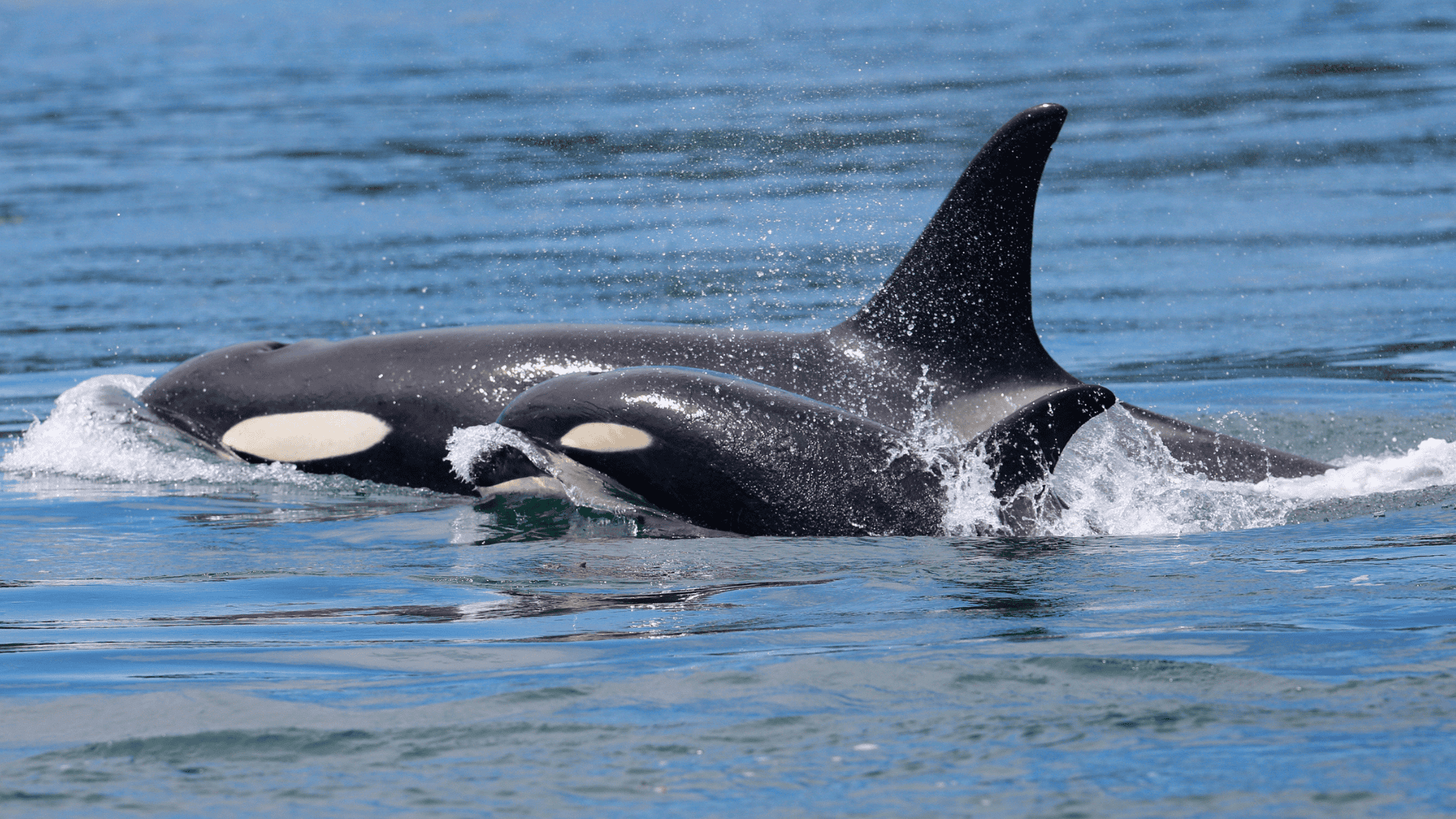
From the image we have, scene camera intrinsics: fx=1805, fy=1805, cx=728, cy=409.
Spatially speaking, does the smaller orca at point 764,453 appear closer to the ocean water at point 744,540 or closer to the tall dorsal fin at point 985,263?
the ocean water at point 744,540

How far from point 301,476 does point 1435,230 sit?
11.1 metres

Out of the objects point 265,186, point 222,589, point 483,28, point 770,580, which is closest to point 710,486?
point 770,580

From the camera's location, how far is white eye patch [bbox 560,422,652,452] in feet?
23.0

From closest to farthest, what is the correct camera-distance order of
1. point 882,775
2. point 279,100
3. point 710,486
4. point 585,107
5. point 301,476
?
point 882,775 → point 710,486 → point 301,476 → point 585,107 → point 279,100

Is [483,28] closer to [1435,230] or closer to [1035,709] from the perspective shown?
[1435,230]

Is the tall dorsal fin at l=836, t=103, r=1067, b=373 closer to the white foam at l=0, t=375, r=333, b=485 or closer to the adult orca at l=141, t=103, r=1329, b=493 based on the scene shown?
the adult orca at l=141, t=103, r=1329, b=493

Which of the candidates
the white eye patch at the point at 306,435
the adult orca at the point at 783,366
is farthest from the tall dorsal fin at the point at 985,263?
the white eye patch at the point at 306,435

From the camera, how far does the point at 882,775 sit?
13.1 feet

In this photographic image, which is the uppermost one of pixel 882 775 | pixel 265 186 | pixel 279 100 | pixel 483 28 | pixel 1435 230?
pixel 483 28

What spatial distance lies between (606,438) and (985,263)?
1.96m

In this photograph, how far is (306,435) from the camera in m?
8.55

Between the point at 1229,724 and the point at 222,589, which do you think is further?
the point at 222,589

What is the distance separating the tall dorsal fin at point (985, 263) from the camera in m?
7.78

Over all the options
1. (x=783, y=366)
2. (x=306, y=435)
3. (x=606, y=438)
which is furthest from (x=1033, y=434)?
(x=306, y=435)
